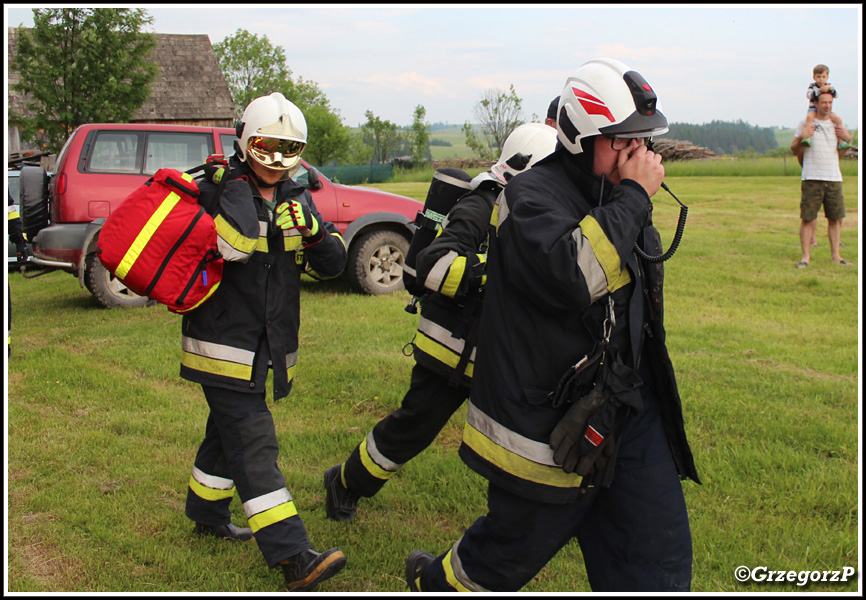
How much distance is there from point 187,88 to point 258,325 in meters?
30.6

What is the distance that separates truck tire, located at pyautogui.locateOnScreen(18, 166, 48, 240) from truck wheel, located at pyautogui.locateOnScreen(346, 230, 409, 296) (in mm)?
3624

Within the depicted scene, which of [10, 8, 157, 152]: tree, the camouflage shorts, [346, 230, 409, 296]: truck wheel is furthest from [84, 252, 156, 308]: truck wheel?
[10, 8, 157, 152]: tree

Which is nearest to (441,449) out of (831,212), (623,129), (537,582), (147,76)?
(537,582)

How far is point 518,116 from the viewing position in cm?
3719

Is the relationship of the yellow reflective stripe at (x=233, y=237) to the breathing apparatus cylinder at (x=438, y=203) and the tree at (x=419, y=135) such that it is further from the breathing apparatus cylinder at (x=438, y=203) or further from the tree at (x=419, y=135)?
the tree at (x=419, y=135)

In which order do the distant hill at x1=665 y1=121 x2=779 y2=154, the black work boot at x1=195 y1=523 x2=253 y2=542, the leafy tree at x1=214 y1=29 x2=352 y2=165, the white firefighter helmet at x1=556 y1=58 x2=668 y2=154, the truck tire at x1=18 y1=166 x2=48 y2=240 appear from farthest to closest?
1. the distant hill at x1=665 y1=121 x2=779 y2=154
2. the leafy tree at x1=214 y1=29 x2=352 y2=165
3. the truck tire at x1=18 y1=166 x2=48 y2=240
4. the black work boot at x1=195 y1=523 x2=253 y2=542
5. the white firefighter helmet at x1=556 y1=58 x2=668 y2=154

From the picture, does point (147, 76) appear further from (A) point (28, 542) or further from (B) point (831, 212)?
(A) point (28, 542)

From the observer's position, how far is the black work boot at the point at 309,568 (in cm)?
313

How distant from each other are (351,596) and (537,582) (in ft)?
2.69

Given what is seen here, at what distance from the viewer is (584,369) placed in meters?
2.29

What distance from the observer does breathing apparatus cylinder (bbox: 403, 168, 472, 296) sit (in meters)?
3.62

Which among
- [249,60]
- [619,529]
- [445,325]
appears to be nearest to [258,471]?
[445,325]

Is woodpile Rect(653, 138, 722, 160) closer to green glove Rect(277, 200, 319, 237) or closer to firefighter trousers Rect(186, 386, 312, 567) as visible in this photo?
green glove Rect(277, 200, 319, 237)

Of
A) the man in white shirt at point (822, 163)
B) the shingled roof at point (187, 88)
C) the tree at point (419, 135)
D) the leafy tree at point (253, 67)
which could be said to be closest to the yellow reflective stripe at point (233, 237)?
the man in white shirt at point (822, 163)
